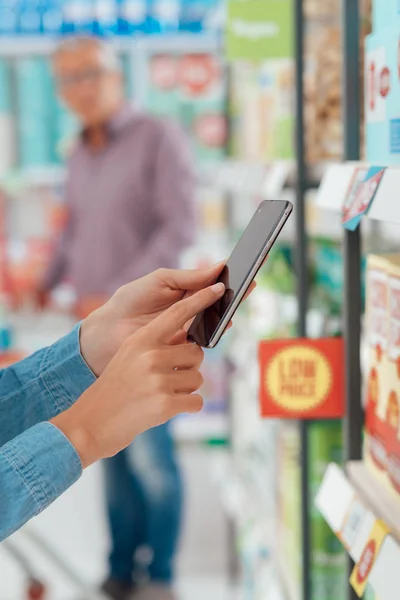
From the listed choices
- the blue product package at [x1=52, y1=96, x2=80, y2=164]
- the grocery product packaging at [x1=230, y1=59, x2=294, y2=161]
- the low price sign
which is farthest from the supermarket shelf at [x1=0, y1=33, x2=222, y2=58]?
the low price sign

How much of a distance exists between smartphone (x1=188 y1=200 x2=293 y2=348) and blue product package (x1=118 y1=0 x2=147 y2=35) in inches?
114

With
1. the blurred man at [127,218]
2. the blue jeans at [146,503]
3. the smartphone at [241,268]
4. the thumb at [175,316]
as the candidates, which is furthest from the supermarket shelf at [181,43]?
the thumb at [175,316]

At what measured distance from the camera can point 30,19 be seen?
406 centimetres

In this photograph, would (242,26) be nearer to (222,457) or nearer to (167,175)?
(167,175)

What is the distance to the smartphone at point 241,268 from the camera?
3.92 feet

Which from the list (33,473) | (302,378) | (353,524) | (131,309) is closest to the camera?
(33,473)

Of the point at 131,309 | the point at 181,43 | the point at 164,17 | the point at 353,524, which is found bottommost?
the point at 353,524

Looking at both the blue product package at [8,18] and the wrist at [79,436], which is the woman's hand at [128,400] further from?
the blue product package at [8,18]

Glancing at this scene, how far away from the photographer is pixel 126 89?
4.13 m

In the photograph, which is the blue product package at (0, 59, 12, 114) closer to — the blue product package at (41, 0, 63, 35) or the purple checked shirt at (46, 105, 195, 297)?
the blue product package at (41, 0, 63, 35)

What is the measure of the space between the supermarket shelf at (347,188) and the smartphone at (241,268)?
118mm

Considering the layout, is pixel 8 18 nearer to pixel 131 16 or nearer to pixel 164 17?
pixel 131 16

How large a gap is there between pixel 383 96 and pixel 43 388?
62 cm

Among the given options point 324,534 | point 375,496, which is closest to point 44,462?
point 375,496
